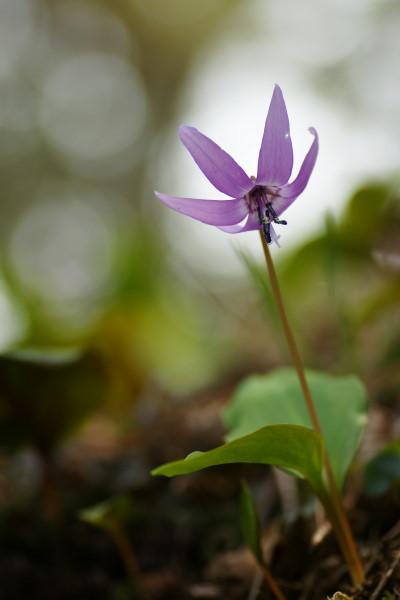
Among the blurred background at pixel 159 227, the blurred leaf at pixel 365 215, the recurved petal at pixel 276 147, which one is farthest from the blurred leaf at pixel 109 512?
the blurred leaf at pixel 365 215

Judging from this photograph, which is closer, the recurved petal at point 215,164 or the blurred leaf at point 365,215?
the recurved petal at point 215,164

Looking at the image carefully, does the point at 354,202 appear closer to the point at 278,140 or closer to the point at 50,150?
the point at 278,140

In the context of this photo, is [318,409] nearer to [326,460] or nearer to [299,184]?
[326,460]

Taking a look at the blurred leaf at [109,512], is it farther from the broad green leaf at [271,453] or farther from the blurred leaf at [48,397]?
the blurred leaf at [48,397]

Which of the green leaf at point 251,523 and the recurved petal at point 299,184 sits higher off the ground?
the recurved petal at point 299,184

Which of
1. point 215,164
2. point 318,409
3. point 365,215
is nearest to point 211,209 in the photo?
point 215,164

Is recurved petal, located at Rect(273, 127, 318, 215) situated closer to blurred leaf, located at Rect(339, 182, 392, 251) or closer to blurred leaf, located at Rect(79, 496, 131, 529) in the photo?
blurred leaf, located at Rect(79, 496, 131, 529)
